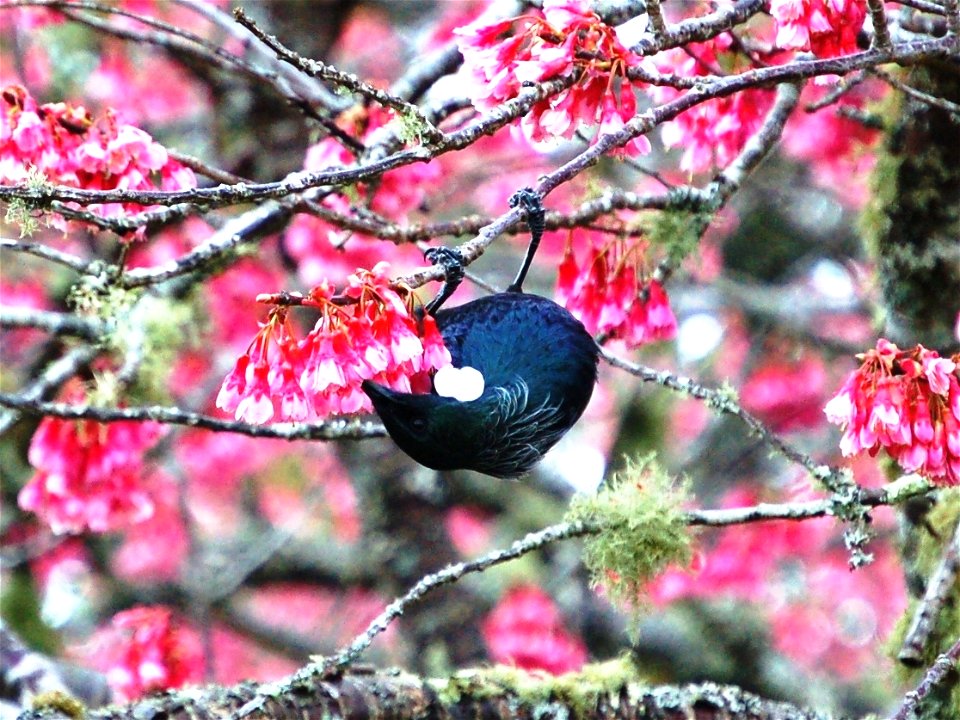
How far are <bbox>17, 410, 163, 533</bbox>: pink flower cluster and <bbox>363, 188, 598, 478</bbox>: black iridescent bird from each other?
1378 millimetres

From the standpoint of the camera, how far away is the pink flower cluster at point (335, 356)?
90.7 inches

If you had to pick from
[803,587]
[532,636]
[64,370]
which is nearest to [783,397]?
[803,587]

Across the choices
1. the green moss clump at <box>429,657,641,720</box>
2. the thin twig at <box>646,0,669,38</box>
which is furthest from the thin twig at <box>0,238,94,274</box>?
the thin twig at <box>646,0,669,38</box>

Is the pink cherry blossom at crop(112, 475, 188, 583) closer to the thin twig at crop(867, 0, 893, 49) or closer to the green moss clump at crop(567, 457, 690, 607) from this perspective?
the green moss clump at crop(567, 457, 690, 607)

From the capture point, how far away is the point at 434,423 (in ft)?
8.25

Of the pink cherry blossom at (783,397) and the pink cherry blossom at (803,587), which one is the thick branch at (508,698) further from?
the pink cherry blossom at (783,397)

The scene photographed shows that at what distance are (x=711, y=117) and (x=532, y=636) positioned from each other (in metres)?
3.06

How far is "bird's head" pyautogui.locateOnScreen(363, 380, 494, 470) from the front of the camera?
2.44m

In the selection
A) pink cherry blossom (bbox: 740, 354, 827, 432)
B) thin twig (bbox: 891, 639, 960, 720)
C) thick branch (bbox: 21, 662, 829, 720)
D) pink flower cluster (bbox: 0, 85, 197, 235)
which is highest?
pink cherry blossom (bbox: 740, 354, 827, 432)

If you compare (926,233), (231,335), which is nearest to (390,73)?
(231,335)

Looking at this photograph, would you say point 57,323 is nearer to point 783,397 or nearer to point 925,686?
point 925,686

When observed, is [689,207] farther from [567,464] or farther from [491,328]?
[567,464]

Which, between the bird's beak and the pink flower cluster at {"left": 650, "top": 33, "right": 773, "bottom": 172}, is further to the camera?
the pink flower cluster at {"left": 650, "top": 33, "right": 773, "bottom": 172}

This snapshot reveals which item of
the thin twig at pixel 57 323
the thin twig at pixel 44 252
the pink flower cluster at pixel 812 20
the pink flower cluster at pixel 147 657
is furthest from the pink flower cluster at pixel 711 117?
the pink flower cluster at pixel 147 657
